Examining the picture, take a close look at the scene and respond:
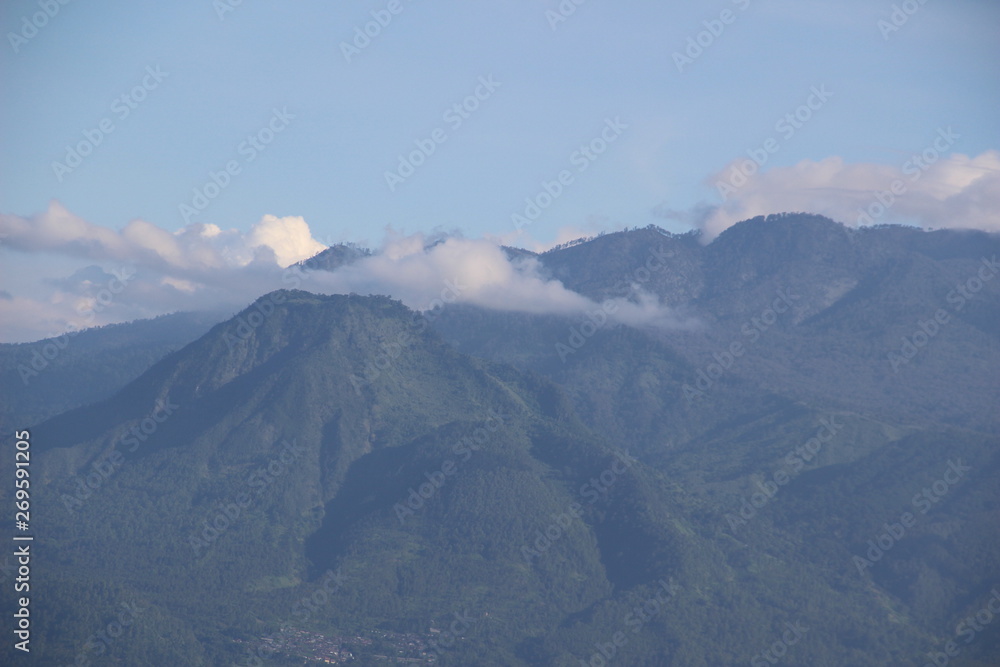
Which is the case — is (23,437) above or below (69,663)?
above

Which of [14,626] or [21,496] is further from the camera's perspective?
[14,626]

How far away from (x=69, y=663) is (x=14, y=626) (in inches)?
428

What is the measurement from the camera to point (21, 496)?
165750mm

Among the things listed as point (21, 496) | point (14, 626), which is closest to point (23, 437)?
point (21, 496)

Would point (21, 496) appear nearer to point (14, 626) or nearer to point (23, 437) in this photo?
point (23, 437)

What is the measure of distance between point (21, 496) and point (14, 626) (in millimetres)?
40758

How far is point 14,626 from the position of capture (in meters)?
196

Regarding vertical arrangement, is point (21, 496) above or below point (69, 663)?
above

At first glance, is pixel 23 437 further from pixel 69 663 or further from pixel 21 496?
→ pixel 69 663

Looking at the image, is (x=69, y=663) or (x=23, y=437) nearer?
(x=23, y=437)

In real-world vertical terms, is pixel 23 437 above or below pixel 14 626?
above

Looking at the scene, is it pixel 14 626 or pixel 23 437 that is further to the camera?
pixel 14 626

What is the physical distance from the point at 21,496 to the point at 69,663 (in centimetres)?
4663

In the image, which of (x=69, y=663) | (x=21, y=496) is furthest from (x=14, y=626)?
(x=21, y=496)
